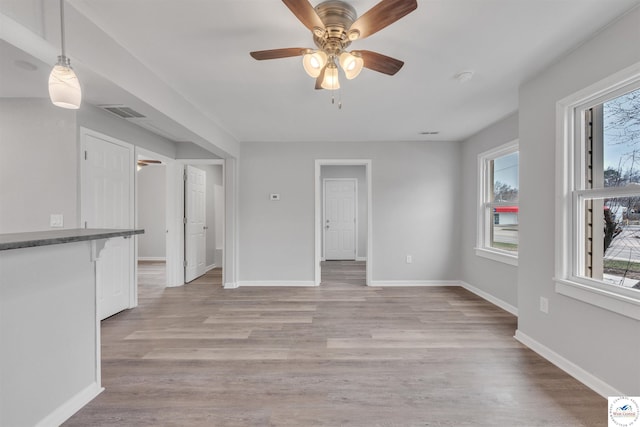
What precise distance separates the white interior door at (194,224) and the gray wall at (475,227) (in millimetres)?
4474

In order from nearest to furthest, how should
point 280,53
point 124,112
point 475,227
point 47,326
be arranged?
point 47,326, point 280,53, point 124,112, point 475,227

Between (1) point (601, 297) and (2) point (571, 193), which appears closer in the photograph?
(1) point (601, 297)

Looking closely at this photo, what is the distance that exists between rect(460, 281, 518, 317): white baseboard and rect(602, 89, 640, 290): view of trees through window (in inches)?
60.3

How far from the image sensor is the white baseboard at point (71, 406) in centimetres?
151

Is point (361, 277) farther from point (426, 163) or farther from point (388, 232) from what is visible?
point (426, 163)

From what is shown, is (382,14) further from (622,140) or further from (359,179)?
(359,179)

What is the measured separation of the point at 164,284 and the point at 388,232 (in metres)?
3.81

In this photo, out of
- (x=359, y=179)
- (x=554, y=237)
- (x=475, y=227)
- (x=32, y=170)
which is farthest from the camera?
(x=359, y=179)

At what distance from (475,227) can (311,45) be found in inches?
136

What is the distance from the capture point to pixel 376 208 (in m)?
4.46

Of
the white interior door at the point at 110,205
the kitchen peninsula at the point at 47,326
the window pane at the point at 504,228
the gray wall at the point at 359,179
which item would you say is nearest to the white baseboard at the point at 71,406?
the kitchen peninsula at the point at 47,326

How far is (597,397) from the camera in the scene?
69.4 inches

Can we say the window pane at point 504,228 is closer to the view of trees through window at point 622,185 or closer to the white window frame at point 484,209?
the white window frame at point 484,209

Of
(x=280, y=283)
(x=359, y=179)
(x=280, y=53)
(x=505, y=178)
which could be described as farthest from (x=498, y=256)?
(x=359, y=179)
